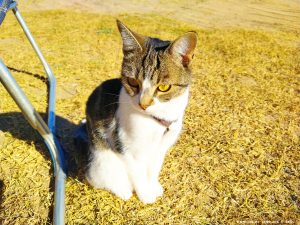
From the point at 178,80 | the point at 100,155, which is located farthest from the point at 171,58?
the point at 100,155

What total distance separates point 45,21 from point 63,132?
3.97m

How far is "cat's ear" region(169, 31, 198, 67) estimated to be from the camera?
1636mm

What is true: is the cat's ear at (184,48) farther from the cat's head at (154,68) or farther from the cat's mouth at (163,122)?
the cat's mouth at (163,122)

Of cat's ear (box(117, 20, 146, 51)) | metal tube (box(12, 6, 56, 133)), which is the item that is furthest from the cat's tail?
cat's ear (box(117, 20, 146, 51))

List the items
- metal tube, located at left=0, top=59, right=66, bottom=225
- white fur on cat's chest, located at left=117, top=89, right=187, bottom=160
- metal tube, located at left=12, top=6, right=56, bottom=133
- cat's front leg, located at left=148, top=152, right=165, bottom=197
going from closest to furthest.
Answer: metal tube, located at left=0, top=59, right=66, bottom=225 < white fur on cat's chest, located at left=117, top=89, right=187, bottom=160 < cat's front leg, located at left=148, top=152, right=165, bottom=197 < metal tube, located at left=12, top=6, right=56, bottom=133

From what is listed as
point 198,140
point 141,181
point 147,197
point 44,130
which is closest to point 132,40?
point 44,130

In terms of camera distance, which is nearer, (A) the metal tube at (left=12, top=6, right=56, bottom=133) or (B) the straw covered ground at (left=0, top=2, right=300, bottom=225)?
(B) the straw covered ground at (left=0, top=2, right=300, bottom=225)

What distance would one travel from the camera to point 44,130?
2088 millimetres

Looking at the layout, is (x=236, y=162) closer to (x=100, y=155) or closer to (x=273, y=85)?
(x=100, y=155)

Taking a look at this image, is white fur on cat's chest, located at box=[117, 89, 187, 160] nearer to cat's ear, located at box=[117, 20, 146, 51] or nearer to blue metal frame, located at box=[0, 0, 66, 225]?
cat's ear, located at box=[117, 20, 146, 51]

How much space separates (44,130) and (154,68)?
0.95 metres

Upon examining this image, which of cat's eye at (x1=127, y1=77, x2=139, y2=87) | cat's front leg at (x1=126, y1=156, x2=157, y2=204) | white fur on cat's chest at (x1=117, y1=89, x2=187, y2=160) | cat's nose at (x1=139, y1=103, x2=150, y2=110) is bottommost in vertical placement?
cat's front leg at (x1=126, y1=156, x2=157, y2=204)

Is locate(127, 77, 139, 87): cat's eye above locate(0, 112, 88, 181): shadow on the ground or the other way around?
above

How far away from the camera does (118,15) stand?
682 cm
